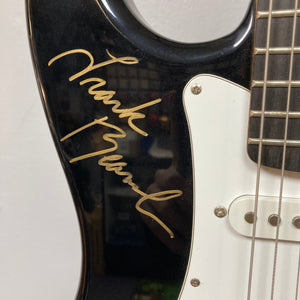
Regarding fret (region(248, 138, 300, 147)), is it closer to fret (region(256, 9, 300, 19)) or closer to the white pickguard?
the white pickguard

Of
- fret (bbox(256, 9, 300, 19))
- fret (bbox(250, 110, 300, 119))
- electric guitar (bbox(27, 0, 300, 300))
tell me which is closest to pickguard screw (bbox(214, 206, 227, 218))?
electric guitar (bbox(27, 0, 300, 300))

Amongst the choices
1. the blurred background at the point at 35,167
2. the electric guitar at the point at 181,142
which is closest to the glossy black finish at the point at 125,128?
the electric guitar at the point at 181,142

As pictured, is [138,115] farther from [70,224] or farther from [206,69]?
[70,224]

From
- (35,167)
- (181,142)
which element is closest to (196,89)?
(181,142)

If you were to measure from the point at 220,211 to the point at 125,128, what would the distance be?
16 cm

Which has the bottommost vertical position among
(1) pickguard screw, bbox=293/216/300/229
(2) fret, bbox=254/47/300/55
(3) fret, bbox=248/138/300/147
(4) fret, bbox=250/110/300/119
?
(1) pickguard screw, bbox=293/216/300/229

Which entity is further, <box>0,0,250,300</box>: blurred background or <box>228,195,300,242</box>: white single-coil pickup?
<box>0,0,250,300</box>: blurred background

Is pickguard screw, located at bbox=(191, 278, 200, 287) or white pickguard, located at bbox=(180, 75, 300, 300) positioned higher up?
white pickguard, located at bbox=(180, 75, 300, 300)

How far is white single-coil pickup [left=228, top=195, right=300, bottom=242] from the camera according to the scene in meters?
0.33

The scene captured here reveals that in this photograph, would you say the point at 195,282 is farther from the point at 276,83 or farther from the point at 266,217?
the point at 276,83

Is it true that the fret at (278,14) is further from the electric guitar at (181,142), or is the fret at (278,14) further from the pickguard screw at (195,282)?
the pickguard screw at (195,282)

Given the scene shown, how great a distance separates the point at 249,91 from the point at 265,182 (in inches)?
4.3
